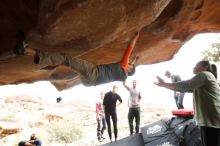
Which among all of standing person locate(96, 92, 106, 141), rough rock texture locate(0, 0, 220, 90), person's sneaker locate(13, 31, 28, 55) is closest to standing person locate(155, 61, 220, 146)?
rough rock texture locate(0, 0, 220, 90)

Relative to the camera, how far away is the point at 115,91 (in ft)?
32.9

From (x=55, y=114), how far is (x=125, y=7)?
14.7 metres

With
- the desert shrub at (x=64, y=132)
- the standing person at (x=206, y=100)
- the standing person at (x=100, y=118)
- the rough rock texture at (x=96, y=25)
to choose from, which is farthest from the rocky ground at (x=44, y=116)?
the standing person at (x=206, y=100)

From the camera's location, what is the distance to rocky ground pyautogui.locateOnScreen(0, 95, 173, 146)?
14.3 metres

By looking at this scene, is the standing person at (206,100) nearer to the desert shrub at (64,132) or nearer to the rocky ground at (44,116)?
the rocky ground at (44,116)

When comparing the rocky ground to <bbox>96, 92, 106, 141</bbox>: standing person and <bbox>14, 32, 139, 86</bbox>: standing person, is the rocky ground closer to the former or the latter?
<bbox>96, 92, 106, 141</bbox>: standing person

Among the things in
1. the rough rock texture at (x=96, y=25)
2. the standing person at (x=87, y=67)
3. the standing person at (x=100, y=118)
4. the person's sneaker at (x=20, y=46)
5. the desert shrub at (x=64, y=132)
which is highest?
the rough rock texture at (x=96, y=25)

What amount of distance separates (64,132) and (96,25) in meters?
11.7

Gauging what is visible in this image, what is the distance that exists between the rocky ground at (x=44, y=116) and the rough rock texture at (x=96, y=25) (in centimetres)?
539

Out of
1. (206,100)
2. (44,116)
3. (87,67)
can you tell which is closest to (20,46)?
(87,67)

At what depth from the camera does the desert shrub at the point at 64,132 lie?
51.0 ft

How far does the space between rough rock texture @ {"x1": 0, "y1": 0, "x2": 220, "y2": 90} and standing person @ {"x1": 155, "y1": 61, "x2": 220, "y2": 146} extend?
1.41m

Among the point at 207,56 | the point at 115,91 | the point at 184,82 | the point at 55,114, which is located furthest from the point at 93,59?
the point at 55,114

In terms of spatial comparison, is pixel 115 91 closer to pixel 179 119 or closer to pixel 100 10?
pixel 179 119
